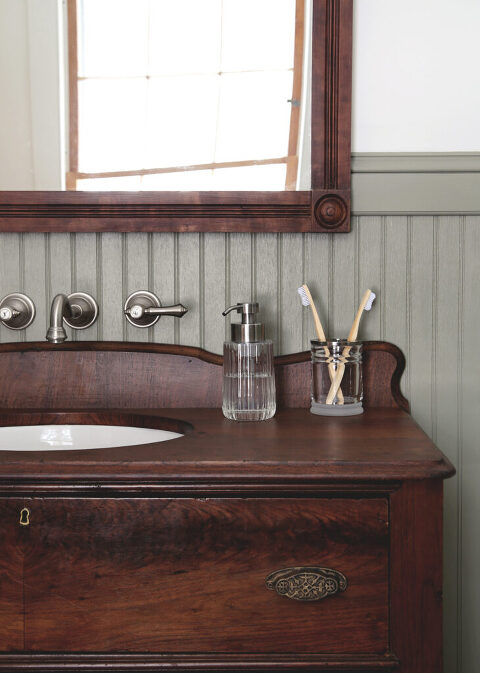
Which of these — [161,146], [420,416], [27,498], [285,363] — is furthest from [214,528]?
[161,146]

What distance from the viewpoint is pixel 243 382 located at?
100 centimetres

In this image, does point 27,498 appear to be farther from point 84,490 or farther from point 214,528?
point 214,528

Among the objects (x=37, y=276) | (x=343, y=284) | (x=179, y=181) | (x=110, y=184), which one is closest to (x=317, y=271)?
(x=343, y=284)

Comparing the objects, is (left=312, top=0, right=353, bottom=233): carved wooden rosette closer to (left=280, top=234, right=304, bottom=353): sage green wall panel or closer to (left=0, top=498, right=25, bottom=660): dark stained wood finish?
(left=280, top=234, right=304, bottom=353): sage green wall panel

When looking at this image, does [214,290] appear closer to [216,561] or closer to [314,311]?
[314,311]

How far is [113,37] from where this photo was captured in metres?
1.12

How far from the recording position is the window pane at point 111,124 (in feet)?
3.69

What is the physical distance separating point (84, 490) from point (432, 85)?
881 millimetres

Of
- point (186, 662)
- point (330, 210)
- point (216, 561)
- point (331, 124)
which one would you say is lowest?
point (186, 662)

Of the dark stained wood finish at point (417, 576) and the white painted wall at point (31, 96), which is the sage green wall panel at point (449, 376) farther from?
the white painted wall at point (31, 96)

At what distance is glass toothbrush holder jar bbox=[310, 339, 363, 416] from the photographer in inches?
40.7

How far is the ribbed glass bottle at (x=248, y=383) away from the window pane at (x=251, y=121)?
13.6 inches

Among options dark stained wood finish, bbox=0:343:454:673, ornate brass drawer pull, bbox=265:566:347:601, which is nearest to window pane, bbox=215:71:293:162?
dark stained wood finish, bbox=0:343:454:673

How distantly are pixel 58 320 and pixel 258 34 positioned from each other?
584 mm
